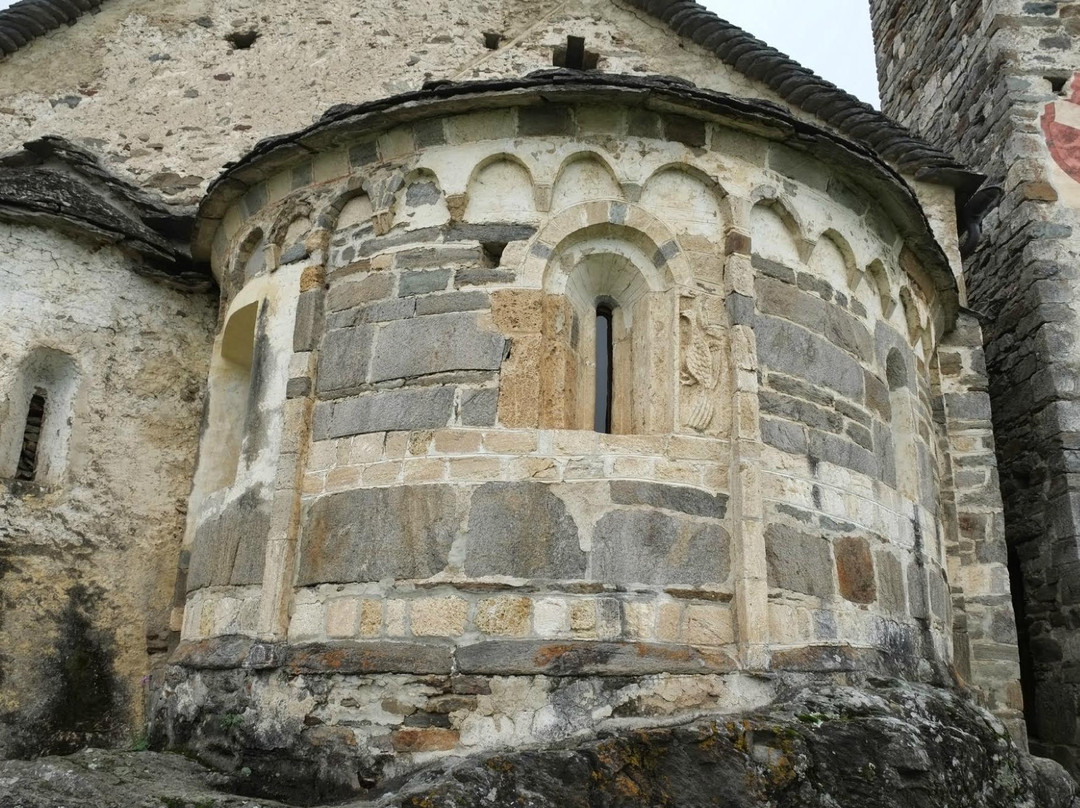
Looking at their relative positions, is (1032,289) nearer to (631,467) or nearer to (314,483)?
(631,467)

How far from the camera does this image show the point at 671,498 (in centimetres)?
431

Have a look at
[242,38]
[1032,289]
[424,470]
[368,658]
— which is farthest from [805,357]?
[242,38]

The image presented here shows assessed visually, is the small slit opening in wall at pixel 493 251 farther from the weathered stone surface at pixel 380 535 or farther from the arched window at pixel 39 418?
the arched window at pixel 39 418

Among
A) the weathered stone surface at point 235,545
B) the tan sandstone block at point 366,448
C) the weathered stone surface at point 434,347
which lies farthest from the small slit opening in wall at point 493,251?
the weathered stone surface at point 235,545

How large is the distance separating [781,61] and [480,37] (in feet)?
7.50

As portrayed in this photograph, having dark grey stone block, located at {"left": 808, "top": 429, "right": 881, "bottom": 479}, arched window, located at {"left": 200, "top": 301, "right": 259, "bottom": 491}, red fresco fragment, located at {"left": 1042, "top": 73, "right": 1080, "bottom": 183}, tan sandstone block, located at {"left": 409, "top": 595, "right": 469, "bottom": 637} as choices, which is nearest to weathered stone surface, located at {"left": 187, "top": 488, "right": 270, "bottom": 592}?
Result: arched window, located at {"left": 200, "top": 301, "right": 259, "bottom": 491}

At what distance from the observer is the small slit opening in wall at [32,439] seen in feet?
18.8

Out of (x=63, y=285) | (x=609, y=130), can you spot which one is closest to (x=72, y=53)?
(x=63, y=285)

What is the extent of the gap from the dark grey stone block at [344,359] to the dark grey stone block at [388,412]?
10 centimetres

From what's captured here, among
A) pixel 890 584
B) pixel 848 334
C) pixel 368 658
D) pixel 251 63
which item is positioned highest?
pixel 251 63

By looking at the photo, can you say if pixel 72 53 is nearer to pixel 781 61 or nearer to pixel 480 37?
pixel 480 37

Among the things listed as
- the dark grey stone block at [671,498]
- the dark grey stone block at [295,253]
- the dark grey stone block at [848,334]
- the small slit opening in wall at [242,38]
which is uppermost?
the small slit opening in wall at [242,38]

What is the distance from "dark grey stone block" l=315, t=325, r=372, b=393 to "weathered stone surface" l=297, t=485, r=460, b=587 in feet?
1.80

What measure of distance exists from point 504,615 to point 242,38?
5651 mm
